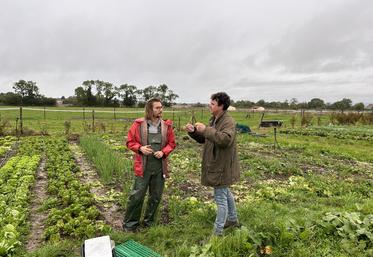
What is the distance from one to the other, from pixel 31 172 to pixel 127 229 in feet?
13.1

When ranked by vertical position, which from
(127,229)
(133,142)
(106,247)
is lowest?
(127,229)

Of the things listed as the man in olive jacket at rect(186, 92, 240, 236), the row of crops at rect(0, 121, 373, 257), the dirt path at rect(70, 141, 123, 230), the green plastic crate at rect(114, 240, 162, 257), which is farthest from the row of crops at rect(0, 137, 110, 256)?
the man in olive jacket at rect(186, 92, 240, 236)

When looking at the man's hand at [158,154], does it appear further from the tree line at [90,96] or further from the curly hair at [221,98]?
the tree line at [90,96]

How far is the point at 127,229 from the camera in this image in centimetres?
454

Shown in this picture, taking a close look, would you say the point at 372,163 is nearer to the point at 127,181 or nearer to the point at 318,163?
the point at 318,163

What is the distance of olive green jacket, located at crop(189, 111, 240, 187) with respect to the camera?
3.84 m

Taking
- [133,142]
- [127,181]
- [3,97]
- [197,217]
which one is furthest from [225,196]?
[3,97]

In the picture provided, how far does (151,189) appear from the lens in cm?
464

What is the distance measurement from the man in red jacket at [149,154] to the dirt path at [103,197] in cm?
53

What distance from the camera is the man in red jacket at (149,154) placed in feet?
14.3

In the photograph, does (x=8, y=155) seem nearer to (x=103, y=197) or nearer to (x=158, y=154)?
(x=103, y=197)

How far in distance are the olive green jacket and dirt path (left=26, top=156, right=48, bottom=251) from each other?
97.4 inches

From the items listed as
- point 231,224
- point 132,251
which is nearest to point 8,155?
point 132,251

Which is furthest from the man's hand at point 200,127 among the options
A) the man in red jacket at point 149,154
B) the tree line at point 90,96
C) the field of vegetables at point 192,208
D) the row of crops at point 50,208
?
the tree line at point 90,96
